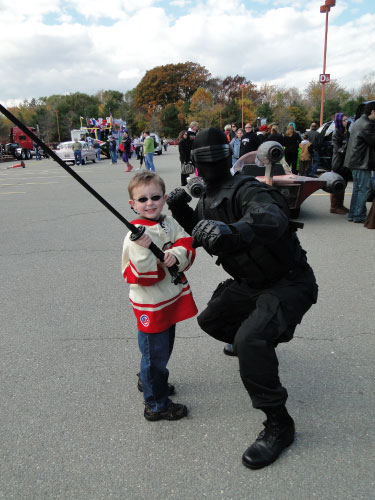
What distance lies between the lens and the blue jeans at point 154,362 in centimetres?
219

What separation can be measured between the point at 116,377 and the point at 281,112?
50656 mm

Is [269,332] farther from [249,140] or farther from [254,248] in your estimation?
[249,140]

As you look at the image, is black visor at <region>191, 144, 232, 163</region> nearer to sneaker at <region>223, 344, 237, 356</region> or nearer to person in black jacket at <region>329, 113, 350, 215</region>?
sneaker at <region>223, 344, 237, 356</region>

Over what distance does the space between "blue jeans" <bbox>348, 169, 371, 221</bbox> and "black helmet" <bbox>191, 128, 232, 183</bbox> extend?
17.6ft

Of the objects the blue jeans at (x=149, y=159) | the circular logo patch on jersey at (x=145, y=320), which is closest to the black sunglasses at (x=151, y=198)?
the circular logo patch on jersey at (x=145, y=320)

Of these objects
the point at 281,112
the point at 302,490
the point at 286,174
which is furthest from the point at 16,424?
the point at 281,112

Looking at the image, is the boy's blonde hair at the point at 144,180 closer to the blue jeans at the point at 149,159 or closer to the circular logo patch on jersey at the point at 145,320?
the circular logo patch on jersey at the point at 145,320

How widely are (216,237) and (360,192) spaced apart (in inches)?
235

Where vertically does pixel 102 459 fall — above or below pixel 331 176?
below

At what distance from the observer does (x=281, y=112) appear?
4888cm

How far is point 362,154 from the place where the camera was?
6.47 metres

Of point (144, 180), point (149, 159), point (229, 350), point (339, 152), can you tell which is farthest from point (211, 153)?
point (149, 159)

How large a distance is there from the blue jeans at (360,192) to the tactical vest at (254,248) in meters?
5.18

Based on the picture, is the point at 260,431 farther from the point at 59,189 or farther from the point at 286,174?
the point at 59,189
